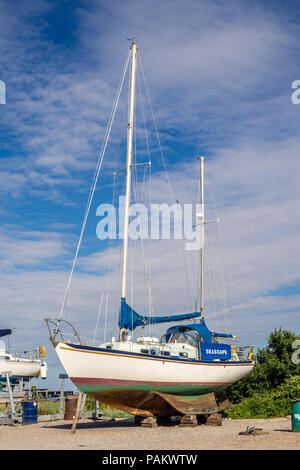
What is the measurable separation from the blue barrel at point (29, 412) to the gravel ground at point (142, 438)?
913mm

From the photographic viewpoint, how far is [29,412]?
21.6m

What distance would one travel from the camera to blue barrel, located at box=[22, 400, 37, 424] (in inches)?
849

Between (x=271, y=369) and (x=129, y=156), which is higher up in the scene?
(x=129, y=156)

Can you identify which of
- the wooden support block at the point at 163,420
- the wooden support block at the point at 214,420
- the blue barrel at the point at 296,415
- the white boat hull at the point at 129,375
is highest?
the white boat hull at the point at 129,375

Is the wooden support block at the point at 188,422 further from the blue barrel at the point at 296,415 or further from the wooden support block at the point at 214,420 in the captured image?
the blue barrel at the point at 296,415

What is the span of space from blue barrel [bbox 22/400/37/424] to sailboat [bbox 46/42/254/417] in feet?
12.9

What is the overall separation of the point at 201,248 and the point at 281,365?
8.82 metres

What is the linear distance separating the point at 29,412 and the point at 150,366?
6.10m

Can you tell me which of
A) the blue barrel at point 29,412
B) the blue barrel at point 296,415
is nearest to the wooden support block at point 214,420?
the blue barrel at point 296,415

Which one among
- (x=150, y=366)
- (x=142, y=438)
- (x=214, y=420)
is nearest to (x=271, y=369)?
(x=214, y=420)

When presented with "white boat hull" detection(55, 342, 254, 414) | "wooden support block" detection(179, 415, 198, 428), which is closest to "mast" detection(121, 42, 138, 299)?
"white boat hull" detection(55, 342, 254, 414)

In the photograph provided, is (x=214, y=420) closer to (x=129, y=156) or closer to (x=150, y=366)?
(x=150, y=366)

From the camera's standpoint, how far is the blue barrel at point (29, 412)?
21.6 m

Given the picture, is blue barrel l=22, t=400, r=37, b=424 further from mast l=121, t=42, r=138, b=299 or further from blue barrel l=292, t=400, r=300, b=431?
blue barrel l=292, t=400, r=300, b=431
